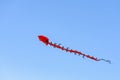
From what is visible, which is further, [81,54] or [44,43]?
[81,54]

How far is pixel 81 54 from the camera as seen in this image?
50500mm

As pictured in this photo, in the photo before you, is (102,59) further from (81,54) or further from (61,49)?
(61,49)

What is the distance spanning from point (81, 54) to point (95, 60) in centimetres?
396

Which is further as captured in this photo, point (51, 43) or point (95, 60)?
point (95, 60)

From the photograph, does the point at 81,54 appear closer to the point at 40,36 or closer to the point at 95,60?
the point at 95,60

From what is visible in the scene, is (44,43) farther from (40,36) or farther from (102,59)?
(102,59)

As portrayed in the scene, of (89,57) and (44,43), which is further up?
(89,57)

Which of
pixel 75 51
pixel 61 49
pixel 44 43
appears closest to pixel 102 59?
pixel 75 51

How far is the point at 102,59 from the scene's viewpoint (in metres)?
48.0

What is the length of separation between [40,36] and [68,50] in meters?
7.77

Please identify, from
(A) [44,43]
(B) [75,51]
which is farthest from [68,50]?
(A) [44,43]

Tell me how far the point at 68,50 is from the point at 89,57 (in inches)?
277

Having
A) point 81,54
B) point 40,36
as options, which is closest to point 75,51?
point 81,54

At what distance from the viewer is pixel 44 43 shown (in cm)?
4662
